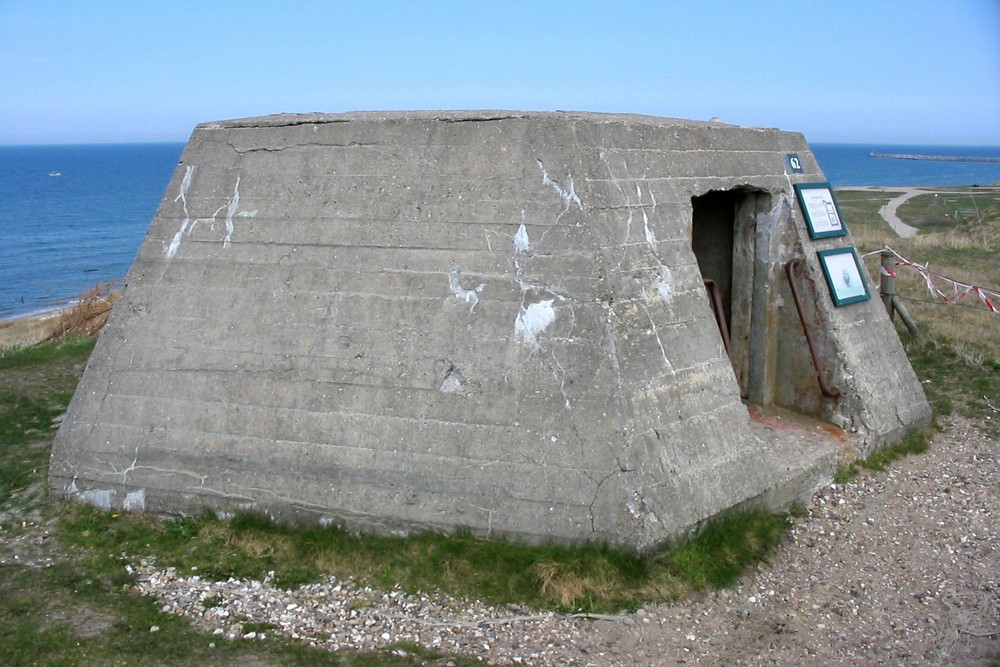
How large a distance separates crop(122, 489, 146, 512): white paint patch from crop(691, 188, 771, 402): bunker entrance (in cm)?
505

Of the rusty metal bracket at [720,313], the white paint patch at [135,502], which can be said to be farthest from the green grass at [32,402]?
the rusty metal bracket at [720,313]

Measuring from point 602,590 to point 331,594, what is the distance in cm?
174

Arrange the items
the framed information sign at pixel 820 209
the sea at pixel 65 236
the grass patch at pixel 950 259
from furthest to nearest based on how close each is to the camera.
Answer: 1. the sea at pixel 65 236
2. the grass patch at pixel 950 259
3. the framed information sign at pixel 820 209

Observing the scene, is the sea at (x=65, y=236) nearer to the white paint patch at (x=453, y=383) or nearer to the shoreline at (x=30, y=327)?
the shoreline at (x=30, y=327)

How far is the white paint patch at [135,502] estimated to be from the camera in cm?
655

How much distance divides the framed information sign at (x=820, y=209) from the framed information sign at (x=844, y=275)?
0.19 meters

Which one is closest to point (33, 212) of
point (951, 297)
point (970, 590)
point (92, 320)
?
point (92, 320)

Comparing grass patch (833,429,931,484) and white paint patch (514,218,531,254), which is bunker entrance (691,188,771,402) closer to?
grass patch (833,429,931,484)

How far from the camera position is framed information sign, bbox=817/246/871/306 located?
7.55 metres

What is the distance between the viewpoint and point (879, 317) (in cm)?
802

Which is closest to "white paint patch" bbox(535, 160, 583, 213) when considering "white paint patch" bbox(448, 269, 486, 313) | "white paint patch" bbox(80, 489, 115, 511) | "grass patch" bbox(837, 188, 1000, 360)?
"white paint patch" bbox(448, 269, 486, 313)

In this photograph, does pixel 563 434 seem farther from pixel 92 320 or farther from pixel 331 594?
pixel 92 320

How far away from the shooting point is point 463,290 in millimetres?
6047

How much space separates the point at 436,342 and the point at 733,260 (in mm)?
3273
